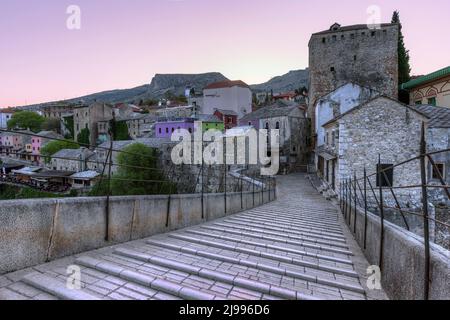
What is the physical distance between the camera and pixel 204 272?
3.70 metres

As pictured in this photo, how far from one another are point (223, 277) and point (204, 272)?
0.28m

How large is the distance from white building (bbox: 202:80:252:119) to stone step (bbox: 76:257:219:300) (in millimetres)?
A: 58833

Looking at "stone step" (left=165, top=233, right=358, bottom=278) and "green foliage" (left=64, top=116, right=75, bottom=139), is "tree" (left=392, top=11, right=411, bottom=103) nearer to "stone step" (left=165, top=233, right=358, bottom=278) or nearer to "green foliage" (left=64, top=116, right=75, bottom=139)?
"stone step" (left=165, top=233, right=358, bottom=278)

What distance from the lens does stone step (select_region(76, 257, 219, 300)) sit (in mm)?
3100

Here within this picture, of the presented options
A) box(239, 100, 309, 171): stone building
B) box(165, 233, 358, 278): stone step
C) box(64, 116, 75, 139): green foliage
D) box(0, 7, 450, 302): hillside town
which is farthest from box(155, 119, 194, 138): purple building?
box(165, 233, 358, 278): stone step

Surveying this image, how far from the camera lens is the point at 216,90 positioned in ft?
212

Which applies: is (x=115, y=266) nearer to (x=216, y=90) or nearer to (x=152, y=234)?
(x=152, y=234)

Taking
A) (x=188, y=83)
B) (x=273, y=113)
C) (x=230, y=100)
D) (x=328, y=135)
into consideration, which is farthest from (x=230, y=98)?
(x=188, y=83)

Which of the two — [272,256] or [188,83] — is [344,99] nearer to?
[272,256]

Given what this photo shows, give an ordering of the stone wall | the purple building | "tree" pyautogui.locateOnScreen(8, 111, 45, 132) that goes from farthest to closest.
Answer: "tree" pyautogui.locateOnScreen(8, 111, 45, 132), the purple building, the stone wall
